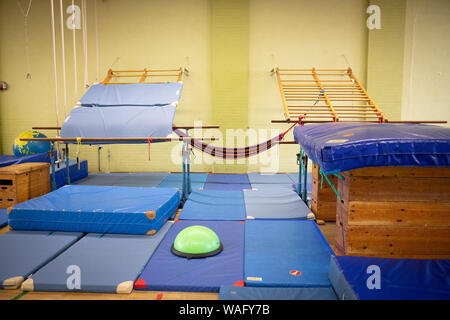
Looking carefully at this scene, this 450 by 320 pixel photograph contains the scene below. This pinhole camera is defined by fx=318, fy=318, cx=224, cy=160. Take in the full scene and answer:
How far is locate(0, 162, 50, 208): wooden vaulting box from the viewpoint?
400cm

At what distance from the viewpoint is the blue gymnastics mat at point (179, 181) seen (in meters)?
5.38

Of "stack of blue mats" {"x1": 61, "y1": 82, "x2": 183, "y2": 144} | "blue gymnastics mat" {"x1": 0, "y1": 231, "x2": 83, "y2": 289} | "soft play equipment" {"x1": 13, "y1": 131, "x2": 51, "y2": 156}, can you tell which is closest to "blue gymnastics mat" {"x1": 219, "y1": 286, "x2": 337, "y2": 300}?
"blue gymnastics mat" {"x1": 0, "y1": 231, "x2": 83, "y2": 289}

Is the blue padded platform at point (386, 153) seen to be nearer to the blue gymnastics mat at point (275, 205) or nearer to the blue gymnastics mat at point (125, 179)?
the blue gymnastics mat at point (275, 205)

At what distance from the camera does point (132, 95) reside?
16.3ft

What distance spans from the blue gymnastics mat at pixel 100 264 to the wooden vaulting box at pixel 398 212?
172cm

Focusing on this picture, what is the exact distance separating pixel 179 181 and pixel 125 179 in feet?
3.35

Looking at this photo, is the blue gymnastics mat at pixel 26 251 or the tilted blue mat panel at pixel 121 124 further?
the tilted blue mat panel at pixel 121 124

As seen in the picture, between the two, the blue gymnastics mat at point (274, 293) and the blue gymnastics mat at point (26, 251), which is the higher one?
the blue gymnastics mat at point (26, 251)

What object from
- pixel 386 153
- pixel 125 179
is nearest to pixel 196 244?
pixel 386 153

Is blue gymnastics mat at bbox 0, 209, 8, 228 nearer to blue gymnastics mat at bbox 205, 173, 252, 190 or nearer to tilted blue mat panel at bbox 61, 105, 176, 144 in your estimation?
tilted blue mat panel at bbox 61, 105, 176, 144

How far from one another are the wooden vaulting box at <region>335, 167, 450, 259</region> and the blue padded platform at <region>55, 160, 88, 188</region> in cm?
454

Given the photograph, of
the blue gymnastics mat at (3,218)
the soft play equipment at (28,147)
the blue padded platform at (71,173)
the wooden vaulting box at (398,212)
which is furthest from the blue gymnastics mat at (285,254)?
the soft play equipment at (28,147)

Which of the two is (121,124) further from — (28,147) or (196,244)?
(196,244)
